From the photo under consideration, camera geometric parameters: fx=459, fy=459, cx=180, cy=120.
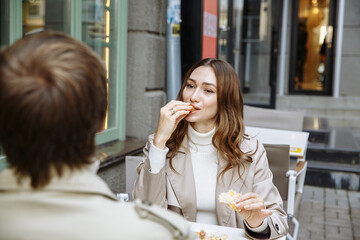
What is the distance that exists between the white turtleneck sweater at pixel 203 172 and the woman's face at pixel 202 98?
0.22ft

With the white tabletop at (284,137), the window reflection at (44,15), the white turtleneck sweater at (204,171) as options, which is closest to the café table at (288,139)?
the white tabletop at (284,137)

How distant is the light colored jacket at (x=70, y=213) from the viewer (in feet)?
3.36

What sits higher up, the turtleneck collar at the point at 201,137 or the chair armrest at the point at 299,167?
the turtleneck collar at the point at 201,137

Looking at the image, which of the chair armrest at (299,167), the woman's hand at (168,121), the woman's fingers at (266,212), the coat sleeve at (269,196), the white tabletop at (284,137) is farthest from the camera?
the white tabletop at (284,137)

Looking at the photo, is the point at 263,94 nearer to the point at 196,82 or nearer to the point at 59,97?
the point at 196,82

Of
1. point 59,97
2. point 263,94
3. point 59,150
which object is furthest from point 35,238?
point 263,94

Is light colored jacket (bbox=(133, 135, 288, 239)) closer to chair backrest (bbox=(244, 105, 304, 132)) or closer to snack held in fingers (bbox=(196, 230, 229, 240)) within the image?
snack held in fingers (bbox=(196, 230, 229, 240))

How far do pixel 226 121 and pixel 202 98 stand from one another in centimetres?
20

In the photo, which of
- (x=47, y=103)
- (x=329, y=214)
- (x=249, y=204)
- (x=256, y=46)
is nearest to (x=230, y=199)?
(x=249, y=204)

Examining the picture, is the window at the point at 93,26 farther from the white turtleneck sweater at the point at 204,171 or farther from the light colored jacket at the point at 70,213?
the light colored jacket at the point at 70,213

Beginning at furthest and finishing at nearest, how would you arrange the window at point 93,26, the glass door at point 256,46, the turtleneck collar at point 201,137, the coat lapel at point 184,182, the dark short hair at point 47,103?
the glass door at point 256,46 → the window at point 93,26 → the turtleneck collar at point 201,137 → the coat lapel at point 184,182 → the dark short hair at point 47,103

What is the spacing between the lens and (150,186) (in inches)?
99.1

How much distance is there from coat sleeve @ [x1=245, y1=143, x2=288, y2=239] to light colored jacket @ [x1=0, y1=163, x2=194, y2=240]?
122 cm

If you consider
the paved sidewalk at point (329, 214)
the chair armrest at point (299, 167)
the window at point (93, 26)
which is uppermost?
the window at point (93, 26)
